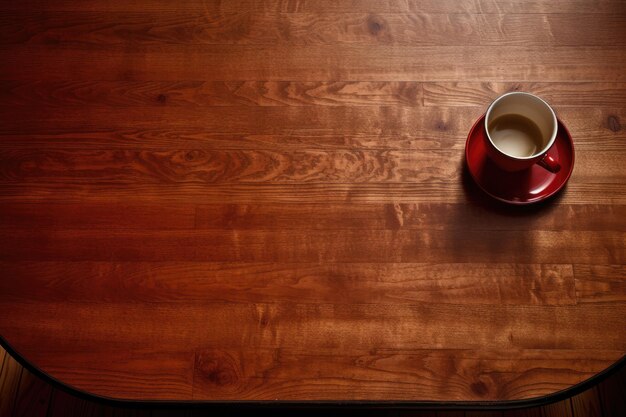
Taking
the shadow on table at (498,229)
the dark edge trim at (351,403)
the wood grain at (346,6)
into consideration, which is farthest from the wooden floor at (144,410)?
the wood grain at (346,6)

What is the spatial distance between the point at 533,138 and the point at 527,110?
51 mm

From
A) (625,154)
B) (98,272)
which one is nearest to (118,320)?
(98,272)

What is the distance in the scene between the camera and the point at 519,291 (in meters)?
0.94

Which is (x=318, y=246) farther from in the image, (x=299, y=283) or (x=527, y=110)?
(x=527, y=110)

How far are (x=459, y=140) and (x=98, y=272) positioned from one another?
28.1 inches

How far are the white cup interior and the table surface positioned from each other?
0.09 meters

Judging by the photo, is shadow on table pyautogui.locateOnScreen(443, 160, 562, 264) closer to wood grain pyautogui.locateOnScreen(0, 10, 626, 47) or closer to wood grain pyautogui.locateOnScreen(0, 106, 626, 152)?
wood grain pyautogui.locateOnScreen(0, 106, 626, 152)

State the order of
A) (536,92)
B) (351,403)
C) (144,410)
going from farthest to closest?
(144,410) → (536,92) → (351,403)

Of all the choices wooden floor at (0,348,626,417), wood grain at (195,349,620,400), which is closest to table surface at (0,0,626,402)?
wood grain at (195,349,620,400)

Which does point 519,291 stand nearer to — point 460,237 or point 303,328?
point 460,237

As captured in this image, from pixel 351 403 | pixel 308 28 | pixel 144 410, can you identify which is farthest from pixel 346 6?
pixel 144 410

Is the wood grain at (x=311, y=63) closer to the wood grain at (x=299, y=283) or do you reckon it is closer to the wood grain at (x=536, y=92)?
the wood grain at (x=536, y=92)

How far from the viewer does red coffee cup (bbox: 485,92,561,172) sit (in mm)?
906

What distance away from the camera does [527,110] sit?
946 millimetres
